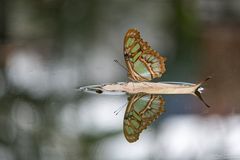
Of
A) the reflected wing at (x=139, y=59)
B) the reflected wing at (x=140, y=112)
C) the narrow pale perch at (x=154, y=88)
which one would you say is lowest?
the reflected wing at (x=140, y=112)

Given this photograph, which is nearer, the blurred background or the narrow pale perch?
the narrow pale perch

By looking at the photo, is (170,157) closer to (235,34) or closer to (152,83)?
(152,83)

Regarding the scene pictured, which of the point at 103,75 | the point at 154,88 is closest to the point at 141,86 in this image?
the point at 154,88

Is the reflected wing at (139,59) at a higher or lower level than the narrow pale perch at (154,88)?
higher

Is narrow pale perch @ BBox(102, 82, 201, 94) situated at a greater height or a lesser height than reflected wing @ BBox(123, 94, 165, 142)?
greater

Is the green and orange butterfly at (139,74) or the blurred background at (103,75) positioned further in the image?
the blurred background at (103,75)

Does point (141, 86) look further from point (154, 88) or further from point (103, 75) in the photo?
point (103, 75)
